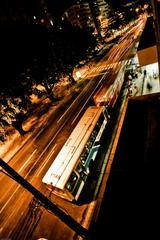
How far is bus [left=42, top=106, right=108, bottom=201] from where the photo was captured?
395 inches

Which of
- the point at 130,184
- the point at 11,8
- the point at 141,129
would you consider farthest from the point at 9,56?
the point at 11,8

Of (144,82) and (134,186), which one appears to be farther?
(144,82)

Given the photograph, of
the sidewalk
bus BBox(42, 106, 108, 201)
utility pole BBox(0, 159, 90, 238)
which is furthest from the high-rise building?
utility pole BBox(0, 159, 90, 238)

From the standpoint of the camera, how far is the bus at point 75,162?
1004 cm

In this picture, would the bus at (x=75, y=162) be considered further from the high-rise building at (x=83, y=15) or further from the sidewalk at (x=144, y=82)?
the high-rise building at (x=83, y=15)

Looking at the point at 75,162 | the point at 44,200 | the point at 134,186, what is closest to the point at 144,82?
the point at 75,162

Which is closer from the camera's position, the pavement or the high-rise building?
the pavement

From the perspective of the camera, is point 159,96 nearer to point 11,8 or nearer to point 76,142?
point 76,142

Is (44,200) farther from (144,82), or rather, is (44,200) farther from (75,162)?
(144,82)

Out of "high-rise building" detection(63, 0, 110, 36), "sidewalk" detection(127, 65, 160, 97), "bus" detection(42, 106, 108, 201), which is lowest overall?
"sidewalk" detection(127, 65, 160, 97)

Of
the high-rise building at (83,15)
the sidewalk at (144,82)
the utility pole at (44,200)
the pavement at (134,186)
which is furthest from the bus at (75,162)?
the high-rise building at (83,15)

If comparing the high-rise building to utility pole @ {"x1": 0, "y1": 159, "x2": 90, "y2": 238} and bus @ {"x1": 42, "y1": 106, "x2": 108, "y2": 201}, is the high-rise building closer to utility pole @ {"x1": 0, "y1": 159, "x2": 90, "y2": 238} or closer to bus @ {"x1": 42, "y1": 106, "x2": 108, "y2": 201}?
bus @ {"x1": 42, "y1": 106, "x2": 108, "y2": 201}

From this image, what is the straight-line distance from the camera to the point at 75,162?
34.2 feet

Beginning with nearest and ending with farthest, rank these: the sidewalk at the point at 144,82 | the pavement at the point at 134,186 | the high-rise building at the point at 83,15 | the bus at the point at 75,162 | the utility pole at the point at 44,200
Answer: the utility pole at the point at 44,200 < the pavement at the point at 134,186 < the bus at the point at 75,162 < the sidewalk at the point at 144,82 < the high-rise building at the point at 83,15
